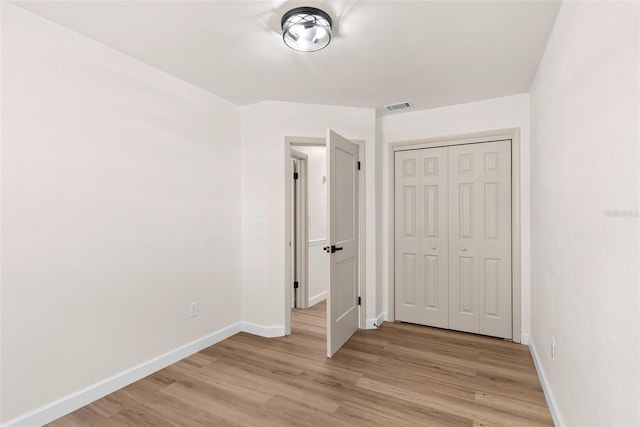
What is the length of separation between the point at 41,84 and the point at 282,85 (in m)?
1.68

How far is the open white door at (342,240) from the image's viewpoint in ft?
9.36

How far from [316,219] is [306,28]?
3.03 m

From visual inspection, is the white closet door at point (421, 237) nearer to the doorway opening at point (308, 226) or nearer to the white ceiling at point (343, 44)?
the doorway opening at point (308, 226)

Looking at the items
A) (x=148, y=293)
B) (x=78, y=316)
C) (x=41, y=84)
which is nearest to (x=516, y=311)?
(x=148, y=293)

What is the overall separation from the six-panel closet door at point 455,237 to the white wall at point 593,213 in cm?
108

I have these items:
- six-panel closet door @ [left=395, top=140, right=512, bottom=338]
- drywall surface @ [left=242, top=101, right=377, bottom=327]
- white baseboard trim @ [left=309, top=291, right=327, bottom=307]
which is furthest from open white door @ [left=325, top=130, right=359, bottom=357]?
white baseboard trim @ [left=309, top=291, right=327, bottom=307]

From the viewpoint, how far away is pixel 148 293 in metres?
2.58

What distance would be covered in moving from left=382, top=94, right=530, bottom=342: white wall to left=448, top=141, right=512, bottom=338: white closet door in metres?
0.14

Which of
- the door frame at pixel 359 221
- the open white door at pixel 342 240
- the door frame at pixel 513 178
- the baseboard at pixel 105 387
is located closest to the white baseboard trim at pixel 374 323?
the door frame at pixel 359 221

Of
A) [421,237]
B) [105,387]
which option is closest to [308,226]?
[421,237]

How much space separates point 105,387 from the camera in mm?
2266

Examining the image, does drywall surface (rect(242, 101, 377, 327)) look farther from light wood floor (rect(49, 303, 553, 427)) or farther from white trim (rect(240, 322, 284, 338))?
light wood floor (rect(49, 303, 553, 427))

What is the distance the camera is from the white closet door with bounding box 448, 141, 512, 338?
327 cm

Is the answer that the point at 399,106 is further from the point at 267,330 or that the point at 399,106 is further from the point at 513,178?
the point at 267,330
